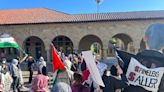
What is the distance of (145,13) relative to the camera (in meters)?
31.8

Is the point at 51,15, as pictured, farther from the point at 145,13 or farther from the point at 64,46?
the point at 145,13

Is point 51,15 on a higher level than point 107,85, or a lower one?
higher

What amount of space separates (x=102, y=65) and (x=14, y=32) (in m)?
25.6

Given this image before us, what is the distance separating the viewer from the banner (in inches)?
183

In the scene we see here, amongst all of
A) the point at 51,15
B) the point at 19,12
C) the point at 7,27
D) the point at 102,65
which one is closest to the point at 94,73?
the point at 102,65

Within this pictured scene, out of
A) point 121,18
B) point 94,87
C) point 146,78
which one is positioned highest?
point 121,18

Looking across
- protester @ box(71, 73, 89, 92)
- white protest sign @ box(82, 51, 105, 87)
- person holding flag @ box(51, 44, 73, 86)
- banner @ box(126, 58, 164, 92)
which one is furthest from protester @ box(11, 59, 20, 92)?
banner @ box(126, 58, 164, 92)

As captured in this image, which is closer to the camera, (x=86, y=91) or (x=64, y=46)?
(x=86, y=91)

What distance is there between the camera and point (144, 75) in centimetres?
475

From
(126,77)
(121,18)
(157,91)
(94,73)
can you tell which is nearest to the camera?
(157,91)

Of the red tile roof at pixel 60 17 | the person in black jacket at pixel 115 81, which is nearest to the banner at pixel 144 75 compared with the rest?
the person in black jacket at pixel 115 81

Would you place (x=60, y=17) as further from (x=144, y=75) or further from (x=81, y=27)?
(x=144, y=75)

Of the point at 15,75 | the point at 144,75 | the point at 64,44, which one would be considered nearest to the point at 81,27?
the point at 64,44

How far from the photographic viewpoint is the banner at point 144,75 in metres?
4.64
